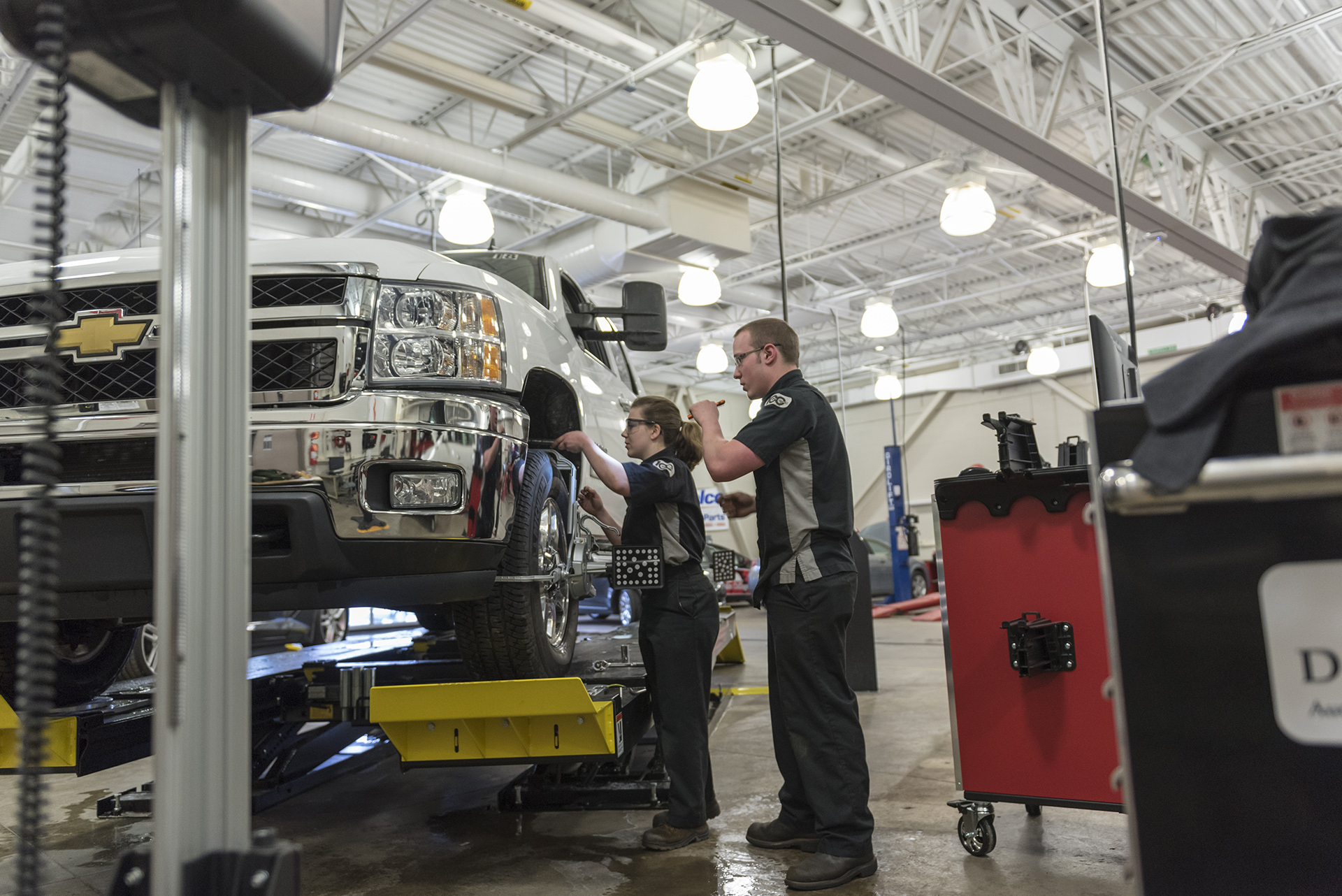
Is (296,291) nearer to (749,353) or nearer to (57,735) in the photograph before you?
(749,353)

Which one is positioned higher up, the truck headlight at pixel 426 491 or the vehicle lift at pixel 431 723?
the truck headlight at pixel 426 491

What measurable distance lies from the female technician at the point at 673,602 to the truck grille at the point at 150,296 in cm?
92

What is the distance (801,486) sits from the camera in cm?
299

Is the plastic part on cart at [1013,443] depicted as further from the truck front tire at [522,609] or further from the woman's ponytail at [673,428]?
the truck front tire at [522,609]

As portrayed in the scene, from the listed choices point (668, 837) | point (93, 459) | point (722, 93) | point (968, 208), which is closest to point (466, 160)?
point (722, 93)

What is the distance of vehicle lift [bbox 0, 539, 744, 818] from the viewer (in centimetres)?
291

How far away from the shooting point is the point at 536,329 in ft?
10.7

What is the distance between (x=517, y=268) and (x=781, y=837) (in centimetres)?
247

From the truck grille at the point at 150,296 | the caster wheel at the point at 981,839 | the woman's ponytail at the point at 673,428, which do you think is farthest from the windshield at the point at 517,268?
the caster wheel at the point at 981,839

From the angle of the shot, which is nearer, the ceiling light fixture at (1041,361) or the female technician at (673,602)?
the female technician at (673,602)

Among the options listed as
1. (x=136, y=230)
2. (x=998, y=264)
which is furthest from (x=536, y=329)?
(x=998, y=264)

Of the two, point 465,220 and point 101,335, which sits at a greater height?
point 465,220

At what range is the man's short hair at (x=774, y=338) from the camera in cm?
316

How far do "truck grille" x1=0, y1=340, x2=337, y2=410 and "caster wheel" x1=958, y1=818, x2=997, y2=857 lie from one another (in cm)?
240
